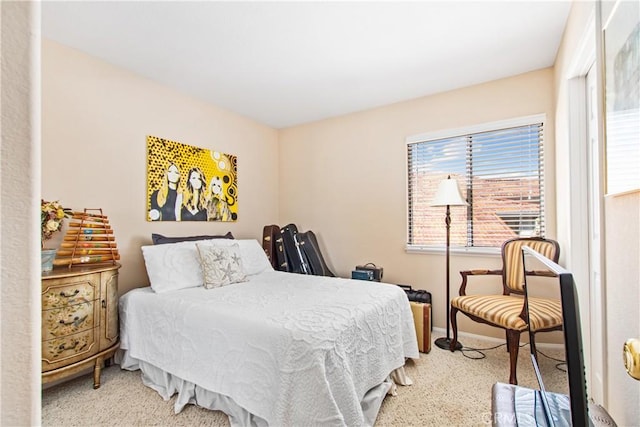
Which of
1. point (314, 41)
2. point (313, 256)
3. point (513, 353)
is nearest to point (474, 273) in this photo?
point (513, 353)

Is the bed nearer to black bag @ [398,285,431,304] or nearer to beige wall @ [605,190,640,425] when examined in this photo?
black bag @ [398,285,431,304]

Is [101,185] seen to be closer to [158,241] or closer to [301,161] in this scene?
[158,241]

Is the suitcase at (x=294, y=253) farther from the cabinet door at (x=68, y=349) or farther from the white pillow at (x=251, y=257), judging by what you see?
the cabinet door at (x=68, y=349)

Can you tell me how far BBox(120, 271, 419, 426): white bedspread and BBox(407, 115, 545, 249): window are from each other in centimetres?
122

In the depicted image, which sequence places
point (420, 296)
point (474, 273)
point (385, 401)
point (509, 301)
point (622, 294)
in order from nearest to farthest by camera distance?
point (622, 294)
point (385, 401)
point (509, 301)
point (474, 273)
point (420, 296)

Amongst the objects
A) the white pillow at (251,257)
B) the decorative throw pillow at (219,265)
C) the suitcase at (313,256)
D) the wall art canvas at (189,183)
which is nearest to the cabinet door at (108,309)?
the decorative throw pillow at (219,265)

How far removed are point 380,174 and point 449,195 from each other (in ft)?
3.15

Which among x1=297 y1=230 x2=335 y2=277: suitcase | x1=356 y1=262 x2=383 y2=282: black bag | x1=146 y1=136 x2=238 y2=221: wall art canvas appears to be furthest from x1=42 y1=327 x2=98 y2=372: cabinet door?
x1=356 y1=262 x2=383 y2=282: black bag

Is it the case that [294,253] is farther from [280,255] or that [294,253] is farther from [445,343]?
[445,343]

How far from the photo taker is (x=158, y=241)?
9.29 feet

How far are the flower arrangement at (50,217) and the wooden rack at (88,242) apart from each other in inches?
4.2

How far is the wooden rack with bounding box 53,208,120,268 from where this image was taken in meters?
2.28

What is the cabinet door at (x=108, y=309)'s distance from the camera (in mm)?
2238

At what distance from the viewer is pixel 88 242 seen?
236cm
